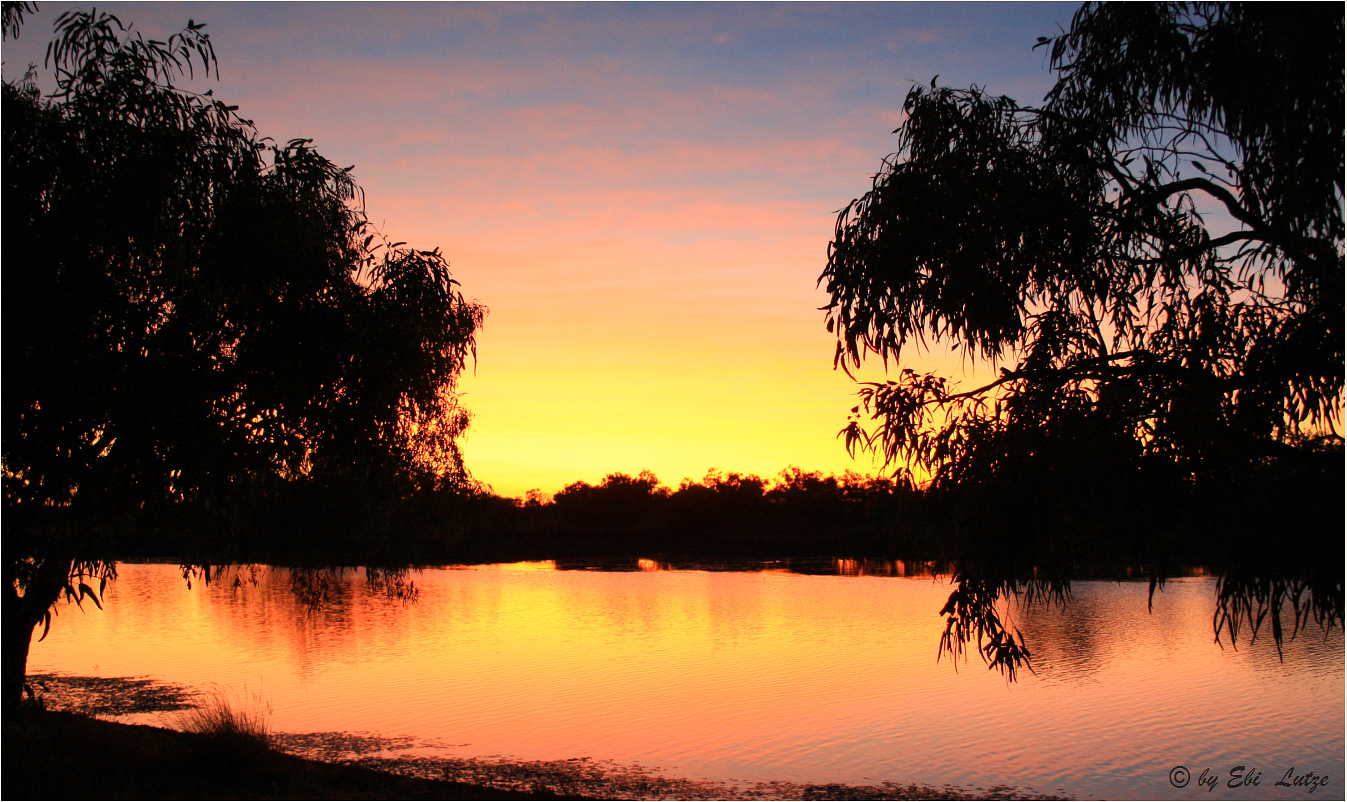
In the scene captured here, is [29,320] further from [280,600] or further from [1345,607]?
[280,600]

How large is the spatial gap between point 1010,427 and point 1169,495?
0.91 m

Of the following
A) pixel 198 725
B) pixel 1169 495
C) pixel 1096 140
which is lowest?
pixel 198 725

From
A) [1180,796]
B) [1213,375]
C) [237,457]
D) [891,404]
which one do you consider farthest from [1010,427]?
[1180,796]

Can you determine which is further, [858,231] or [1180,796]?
[1180,796]

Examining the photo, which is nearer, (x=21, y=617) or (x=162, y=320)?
(x=162, y=320)

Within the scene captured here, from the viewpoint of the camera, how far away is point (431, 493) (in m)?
17.2

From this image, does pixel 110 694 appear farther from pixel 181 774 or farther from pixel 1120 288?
pixel 1120 288

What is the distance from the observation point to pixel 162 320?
589cm

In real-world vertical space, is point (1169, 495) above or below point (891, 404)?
below

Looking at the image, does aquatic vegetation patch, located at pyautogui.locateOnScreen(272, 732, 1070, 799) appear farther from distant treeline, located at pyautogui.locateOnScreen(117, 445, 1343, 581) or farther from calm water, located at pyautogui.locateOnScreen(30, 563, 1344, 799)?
distant treeline, located at pyautogui.locateOnScreen(117, 445, 1343, 581)

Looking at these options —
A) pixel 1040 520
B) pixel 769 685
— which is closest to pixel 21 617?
pixel 1040 520

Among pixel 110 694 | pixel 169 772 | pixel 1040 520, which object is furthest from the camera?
pixel 110 694

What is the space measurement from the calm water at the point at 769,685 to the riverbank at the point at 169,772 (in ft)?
10.3

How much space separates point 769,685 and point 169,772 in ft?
34.4
